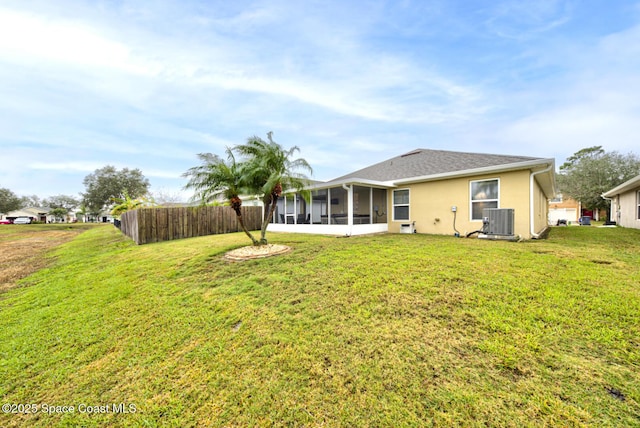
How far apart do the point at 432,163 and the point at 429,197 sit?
184 centimetres

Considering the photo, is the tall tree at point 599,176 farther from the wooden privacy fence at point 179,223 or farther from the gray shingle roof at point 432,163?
the wooden privacy fence at point 179,223

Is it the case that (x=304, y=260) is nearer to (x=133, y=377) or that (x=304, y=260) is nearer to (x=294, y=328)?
(x=294, y=328)

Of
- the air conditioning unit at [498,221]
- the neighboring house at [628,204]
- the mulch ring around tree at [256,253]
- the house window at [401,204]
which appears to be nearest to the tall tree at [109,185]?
the mulch ring around tree at [256,253]

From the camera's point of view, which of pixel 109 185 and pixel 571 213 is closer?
pixel 571 213

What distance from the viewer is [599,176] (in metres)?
23.5

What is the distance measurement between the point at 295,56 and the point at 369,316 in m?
11.1

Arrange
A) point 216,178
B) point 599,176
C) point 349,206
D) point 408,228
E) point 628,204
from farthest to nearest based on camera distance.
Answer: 1. point 599,176
2. point 628,204
3. point 408,228
4. point 349,206
5. point 216,178

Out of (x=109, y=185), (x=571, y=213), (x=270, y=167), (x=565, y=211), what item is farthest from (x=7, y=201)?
(x=571, y=213)

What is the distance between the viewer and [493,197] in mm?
8461

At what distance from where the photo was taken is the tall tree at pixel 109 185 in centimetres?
3706

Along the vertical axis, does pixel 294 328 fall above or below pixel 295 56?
below

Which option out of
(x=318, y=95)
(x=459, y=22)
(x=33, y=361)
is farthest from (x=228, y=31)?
(x=33, y=361)

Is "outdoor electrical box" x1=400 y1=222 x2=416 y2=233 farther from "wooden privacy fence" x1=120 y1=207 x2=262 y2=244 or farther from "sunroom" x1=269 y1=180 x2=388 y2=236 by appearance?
"wooden privacy fence" x1=120 y1=207 x2=262 y2=244

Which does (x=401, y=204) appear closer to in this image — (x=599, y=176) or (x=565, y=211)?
(x=599, y=176)
